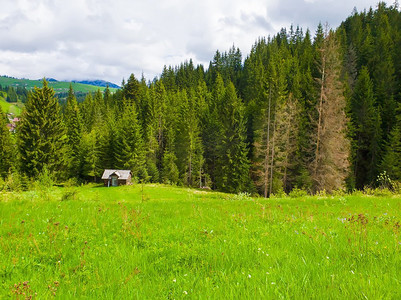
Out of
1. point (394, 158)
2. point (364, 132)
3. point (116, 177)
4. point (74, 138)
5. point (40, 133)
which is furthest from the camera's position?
point (74, 138)

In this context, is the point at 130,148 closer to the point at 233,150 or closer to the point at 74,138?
the point at 74,138

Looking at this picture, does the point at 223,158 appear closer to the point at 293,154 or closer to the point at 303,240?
the point at 293,154

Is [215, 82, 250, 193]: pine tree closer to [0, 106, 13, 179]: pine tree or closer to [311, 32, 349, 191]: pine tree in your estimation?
[311, 32, 349, 191]: pine tree

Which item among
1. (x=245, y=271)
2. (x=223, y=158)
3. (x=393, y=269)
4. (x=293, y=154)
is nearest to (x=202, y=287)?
(x=245, y=271)

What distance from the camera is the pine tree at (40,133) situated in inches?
1650

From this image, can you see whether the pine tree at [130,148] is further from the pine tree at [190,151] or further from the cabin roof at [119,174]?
the pine tree at [190,151]

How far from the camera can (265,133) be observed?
39000mm

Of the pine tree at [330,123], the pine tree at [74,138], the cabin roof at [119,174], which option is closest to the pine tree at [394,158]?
the pine tree at [330,123]

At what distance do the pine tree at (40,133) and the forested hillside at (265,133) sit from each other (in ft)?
0.63

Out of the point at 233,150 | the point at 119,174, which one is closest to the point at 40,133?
the point at 119,174

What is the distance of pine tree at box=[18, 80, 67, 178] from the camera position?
41.9 metres

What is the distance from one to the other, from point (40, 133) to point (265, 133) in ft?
140

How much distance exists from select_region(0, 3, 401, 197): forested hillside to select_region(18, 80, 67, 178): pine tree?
191 millimetres

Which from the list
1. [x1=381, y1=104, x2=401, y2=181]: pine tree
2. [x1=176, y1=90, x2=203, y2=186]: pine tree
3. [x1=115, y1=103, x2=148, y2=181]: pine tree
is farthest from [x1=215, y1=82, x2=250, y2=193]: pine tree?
[x1=381, y1=104, x2=401, y2=181]: pine tree
